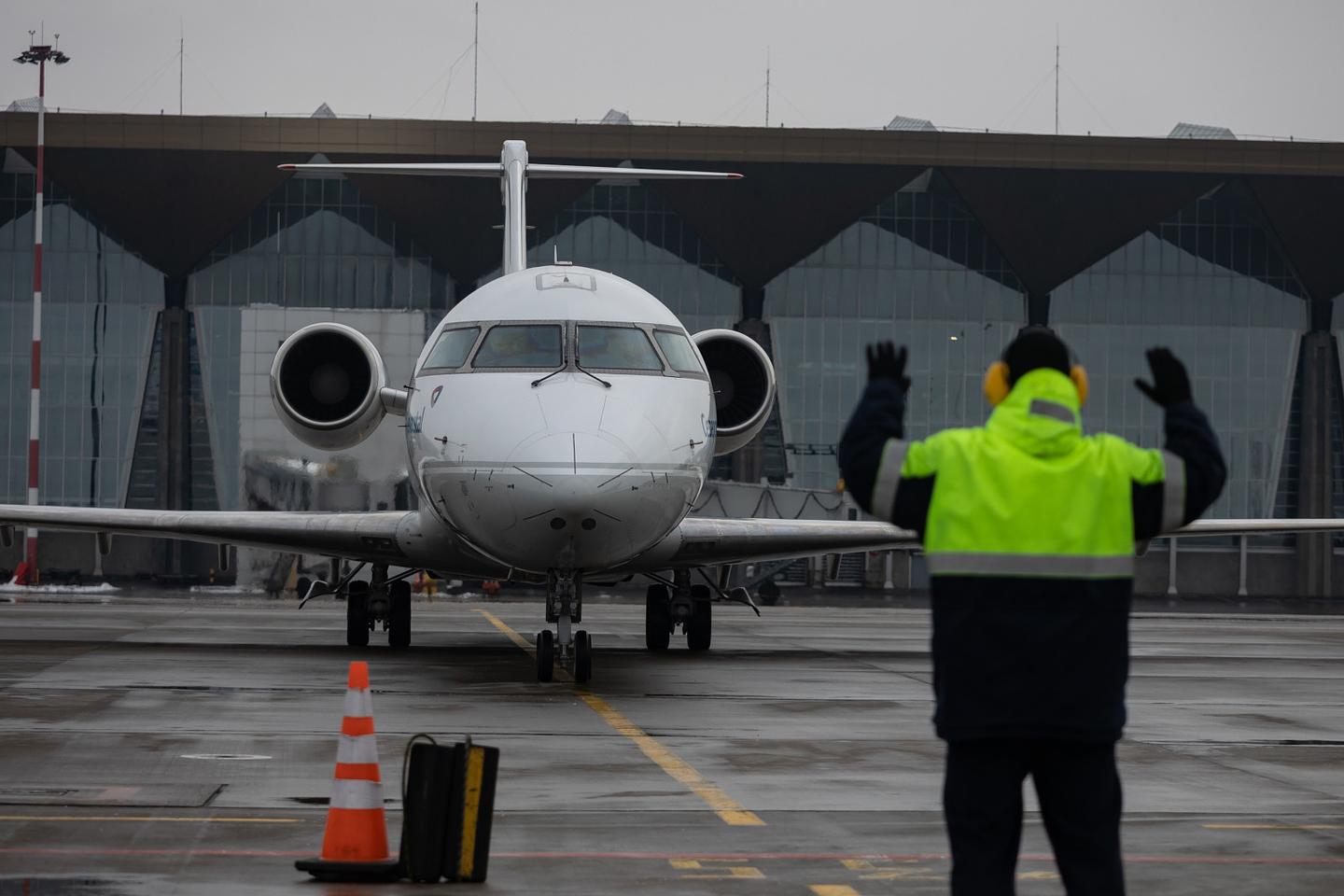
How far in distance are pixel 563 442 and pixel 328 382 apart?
6.45 meters

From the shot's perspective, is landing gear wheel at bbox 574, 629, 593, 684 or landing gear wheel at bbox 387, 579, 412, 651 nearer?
landing gear wheel at bbox 574, 629, 593, 684

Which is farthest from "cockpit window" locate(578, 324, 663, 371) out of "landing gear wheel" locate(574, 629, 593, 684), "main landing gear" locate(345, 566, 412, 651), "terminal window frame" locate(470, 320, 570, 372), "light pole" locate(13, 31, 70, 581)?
"light pole" locate(13, 31, 70, 581)

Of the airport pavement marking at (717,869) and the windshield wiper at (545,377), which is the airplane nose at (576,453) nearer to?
the windshield wiper at (545,377)

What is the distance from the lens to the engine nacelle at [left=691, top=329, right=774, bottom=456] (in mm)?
19875

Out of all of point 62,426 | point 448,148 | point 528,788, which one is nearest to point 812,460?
point 448,148

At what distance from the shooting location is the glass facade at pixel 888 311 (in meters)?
61.1

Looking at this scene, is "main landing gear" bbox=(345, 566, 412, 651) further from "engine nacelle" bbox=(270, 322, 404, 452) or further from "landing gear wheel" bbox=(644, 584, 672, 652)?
"landing gear wheel" bbox=(644, 584, 672, 652)

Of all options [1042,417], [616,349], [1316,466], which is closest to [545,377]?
[616,349]

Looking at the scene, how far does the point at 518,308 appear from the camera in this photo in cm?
1642

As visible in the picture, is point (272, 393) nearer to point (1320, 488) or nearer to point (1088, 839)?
point (1088, 839)

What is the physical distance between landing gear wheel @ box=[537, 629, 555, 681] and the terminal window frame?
7.00 ft

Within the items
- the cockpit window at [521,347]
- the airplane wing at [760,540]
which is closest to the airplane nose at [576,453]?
the cockpit window at [521,347]

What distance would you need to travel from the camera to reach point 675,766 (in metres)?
10.3

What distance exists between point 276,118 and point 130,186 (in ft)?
17.2
